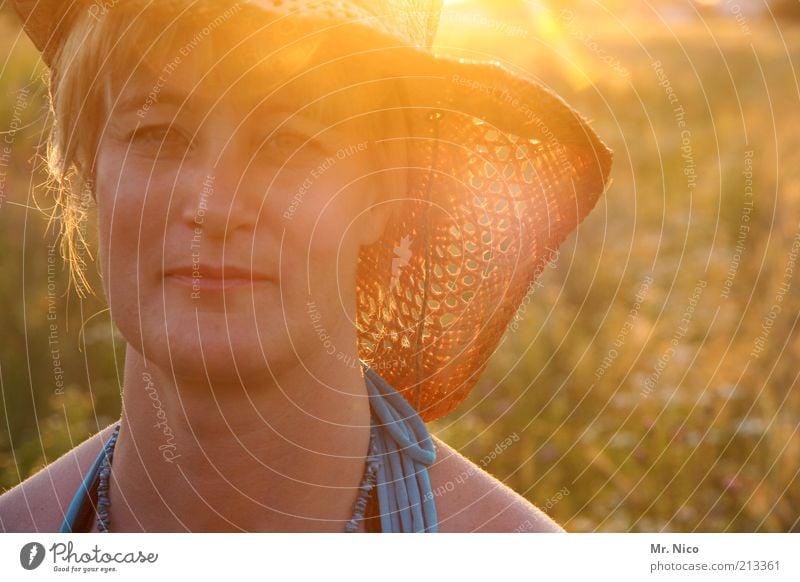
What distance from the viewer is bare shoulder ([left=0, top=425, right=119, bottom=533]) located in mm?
1616

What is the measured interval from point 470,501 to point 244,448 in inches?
15.6

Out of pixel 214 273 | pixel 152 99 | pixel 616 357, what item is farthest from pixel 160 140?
pixel 616 357

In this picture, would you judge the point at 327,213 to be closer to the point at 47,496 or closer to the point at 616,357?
the point at 47,496

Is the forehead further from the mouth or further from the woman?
the mouth

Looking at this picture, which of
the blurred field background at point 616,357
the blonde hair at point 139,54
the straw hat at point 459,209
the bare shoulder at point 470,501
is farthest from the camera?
the blurred field background at point 616,357

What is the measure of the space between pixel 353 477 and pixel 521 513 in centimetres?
32

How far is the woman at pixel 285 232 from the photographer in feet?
4.35

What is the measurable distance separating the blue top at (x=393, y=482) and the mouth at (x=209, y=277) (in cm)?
39

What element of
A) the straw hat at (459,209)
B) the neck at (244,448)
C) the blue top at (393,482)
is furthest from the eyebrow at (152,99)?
the blue top at (393,482)

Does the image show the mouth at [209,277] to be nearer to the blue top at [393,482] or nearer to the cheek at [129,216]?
the cheek at [129,216]

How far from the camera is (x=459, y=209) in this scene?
1735 millimetres

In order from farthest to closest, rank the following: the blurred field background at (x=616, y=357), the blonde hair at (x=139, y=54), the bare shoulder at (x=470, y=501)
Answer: the blurred field background at (x=616, y=357) < the bare shoulder at (x=470, y=501) < the blonde hair at (x=139, y=54)
